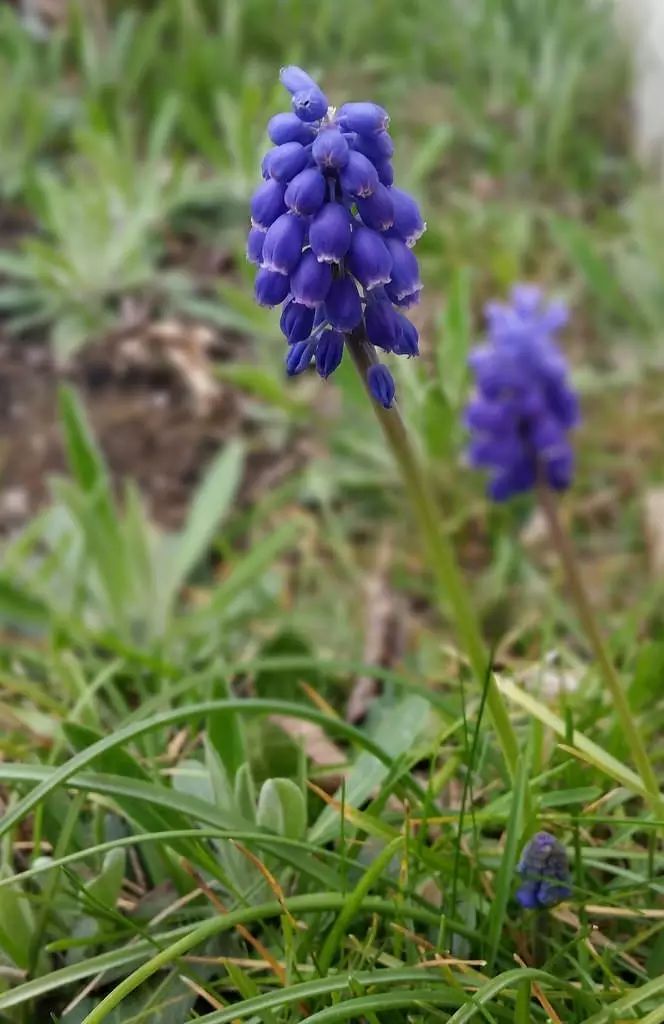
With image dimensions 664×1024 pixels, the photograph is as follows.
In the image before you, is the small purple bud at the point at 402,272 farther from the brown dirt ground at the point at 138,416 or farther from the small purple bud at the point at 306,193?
the brown dirt ground at the point at 138,416

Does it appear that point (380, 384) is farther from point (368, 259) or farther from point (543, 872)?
point (543, 872)

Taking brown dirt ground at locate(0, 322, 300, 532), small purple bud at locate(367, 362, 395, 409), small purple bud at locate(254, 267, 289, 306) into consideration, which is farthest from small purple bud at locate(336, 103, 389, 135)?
brown dirt ground at locate(0, 322, 300, 532)

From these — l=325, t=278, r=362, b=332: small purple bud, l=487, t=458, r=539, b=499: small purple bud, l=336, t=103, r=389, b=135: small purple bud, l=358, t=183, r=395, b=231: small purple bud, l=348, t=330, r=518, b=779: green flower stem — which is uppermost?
l=336, t=103, r=389, b=135: small purple bud

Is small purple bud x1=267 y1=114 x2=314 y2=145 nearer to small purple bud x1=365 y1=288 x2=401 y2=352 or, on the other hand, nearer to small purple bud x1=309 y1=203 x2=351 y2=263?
small purple bud x1=309 y1=203 x2=351 y2=263

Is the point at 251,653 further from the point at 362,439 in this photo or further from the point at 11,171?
the point at 11,171

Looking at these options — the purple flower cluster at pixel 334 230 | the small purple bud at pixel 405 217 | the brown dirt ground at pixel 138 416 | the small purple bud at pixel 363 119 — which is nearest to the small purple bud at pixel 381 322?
the purple flower cluster at pixel 334 230

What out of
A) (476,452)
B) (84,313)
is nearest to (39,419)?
(84,313)
